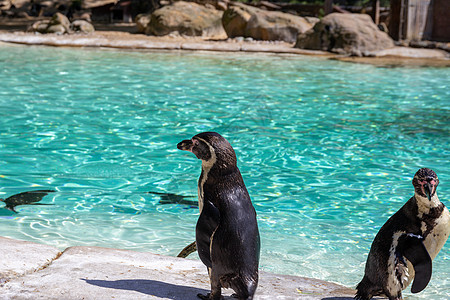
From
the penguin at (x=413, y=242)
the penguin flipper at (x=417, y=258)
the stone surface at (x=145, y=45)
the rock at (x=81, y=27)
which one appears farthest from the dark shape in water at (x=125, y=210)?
the rock at (x=81, y=27)

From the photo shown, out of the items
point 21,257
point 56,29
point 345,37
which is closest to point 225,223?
point 21,257

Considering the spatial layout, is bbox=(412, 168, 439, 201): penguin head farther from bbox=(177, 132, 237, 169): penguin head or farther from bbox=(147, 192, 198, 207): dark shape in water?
bbox=(147, 192, 198, 207): dark shape in water

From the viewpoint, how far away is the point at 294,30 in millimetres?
19250

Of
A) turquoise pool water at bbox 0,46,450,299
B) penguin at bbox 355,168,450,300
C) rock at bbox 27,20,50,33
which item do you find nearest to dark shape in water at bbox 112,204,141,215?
turquoise pool water at bbox 0,46,450,299

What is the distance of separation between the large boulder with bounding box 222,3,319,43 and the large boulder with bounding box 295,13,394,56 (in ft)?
5.82

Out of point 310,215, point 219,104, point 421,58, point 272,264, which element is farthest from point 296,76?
point 272,264

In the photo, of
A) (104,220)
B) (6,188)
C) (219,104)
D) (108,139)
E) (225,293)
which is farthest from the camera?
(219,104)

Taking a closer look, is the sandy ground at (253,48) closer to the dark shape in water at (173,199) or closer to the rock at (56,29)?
→ the rock at (56,29)

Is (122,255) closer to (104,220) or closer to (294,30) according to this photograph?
(104,220)

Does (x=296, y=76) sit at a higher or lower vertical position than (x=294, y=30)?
lower

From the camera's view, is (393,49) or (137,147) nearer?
(137,147)

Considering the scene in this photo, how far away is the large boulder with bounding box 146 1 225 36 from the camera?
20.5 meters

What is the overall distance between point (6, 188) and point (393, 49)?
13.6 meters

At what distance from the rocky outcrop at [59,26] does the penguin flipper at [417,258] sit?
18.9 meters
